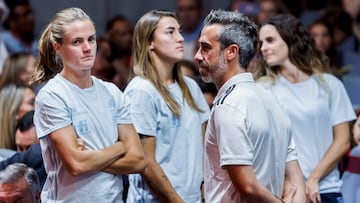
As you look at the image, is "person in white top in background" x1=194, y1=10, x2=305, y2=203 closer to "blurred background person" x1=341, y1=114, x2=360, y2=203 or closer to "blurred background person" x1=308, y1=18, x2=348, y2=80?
"blurred background person" x1=341, y1=114, x2=360, y2=203

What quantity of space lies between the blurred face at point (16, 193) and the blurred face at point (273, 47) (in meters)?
1.51

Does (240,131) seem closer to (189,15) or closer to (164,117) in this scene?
(164,117)

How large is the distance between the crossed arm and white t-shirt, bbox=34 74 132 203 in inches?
1.4

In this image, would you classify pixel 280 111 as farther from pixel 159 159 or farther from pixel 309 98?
pixel 309 98

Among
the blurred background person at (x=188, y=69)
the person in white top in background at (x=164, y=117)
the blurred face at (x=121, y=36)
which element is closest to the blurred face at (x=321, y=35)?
the blurred background person at (x=188, y=69)

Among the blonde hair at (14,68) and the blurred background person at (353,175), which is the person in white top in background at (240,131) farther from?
the blonde hair at (14,68)

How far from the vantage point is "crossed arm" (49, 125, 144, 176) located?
372 centimetres

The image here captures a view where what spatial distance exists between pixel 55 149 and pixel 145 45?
0.90m

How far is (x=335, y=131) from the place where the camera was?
4836mm

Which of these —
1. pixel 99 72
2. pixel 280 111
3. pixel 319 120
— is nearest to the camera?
pixel 280 111

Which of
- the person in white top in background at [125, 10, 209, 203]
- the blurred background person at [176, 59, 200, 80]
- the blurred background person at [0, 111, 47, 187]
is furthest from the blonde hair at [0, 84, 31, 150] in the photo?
the person in white top in background at [125, 10, 209, 203]

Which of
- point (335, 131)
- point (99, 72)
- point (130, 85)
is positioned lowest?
point (99, 72)

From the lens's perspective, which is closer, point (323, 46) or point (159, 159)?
point (159, 159)

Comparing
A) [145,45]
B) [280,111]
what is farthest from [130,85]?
[280,111]
